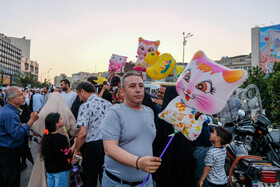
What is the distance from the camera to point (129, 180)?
1.89m

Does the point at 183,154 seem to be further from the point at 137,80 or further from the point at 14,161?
the point at 14,161

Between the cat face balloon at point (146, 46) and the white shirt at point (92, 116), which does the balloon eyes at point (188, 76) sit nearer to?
the white shirt at point (92, 116)

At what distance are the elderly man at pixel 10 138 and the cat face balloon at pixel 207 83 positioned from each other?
8.12ft

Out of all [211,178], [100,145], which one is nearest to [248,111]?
[211,178]

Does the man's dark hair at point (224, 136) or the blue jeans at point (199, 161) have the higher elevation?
the man's dark hair at point (224, 136)

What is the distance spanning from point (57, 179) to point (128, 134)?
1916mm

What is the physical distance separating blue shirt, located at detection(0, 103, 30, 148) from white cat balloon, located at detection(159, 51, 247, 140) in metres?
2.20

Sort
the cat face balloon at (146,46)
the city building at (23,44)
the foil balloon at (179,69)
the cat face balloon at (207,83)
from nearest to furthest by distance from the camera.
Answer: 1. the cat face balloon at (207,83)
2. the foil balloon at (179,69)
3. the cat face balloon at (146,46)
4. the city building at (23,44)

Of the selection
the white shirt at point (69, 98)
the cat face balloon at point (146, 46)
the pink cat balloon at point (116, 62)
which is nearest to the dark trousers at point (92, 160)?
the white shirt at point (69, 98)

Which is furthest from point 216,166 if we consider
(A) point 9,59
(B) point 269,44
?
(A) point 9,59

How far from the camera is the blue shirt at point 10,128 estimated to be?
301cm

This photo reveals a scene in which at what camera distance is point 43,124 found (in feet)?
12.2

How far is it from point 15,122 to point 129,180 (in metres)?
2.14

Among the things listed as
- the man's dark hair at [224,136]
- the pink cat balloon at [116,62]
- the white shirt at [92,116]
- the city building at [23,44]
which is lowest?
the man's dark hair at [224,136]
